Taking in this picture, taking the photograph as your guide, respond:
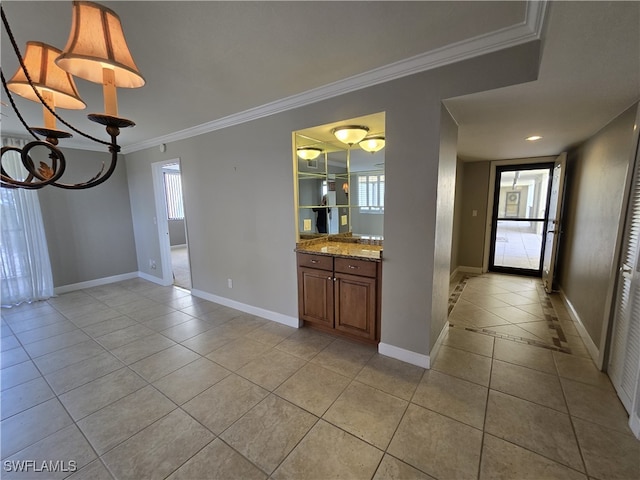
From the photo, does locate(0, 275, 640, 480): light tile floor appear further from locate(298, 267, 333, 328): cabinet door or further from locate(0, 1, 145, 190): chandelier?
locate(0, 1, 145, 190): chandelier

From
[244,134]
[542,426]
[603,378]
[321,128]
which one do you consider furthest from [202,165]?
[603,378]

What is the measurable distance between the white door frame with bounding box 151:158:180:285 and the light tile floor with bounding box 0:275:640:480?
69.2 inches

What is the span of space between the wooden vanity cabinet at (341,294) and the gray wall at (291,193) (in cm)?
12

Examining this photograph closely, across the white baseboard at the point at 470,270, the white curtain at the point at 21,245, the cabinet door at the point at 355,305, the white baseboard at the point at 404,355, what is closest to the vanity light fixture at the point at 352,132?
the cabinet door at the point at 355,305

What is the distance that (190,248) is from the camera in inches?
162

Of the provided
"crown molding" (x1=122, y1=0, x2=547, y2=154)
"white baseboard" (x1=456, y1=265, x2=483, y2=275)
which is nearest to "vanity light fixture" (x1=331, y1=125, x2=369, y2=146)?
"crown molding" (x1=122, y1=0, x2=547, y2=154)

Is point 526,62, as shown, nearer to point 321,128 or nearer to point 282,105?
point 321,128

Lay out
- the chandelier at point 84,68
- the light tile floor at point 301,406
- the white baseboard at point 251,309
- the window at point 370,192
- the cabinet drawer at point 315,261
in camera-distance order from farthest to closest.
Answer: the window at point 370,192
the white baseboard at point 251,309
the cabinet drawer at point 315,261
the light tile floor at point 301,406
the chandelier at point 84,68

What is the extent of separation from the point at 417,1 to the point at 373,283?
197cm

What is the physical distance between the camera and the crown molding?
1.57m

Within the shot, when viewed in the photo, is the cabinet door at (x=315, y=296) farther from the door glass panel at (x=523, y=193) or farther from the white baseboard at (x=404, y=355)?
the door glass panel at (x=523, y=193)

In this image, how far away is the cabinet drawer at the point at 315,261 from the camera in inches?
107

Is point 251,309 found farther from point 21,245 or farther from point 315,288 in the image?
point 21,245

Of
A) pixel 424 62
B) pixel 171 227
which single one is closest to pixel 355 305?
pixel 424 62
